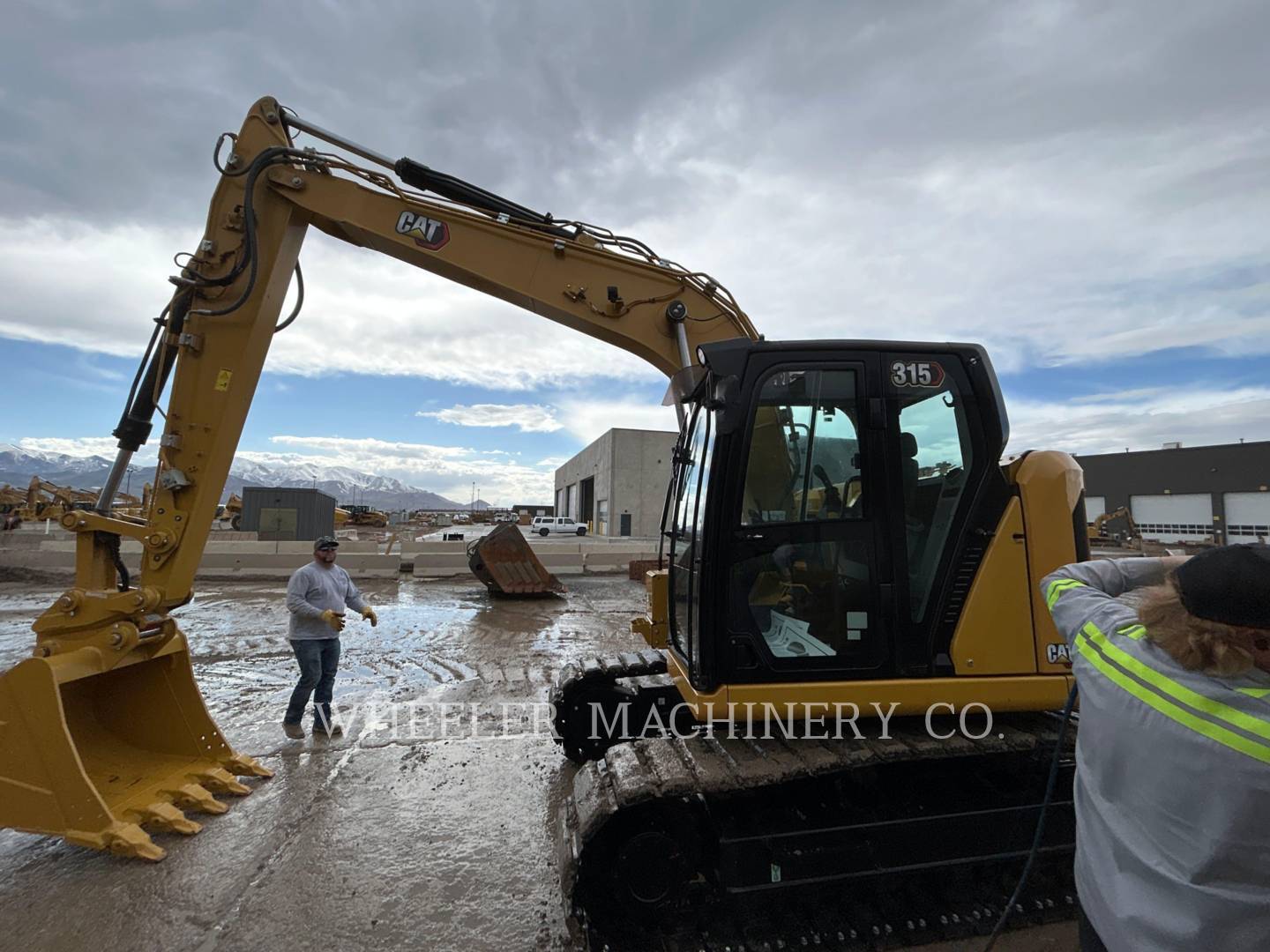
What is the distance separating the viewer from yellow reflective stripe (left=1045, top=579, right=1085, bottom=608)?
195cm

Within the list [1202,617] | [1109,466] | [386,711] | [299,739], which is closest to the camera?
[1202,617]

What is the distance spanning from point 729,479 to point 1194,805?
1.86 m

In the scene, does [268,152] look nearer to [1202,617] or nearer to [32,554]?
[1202,617]

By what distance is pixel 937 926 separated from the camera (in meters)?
2.91

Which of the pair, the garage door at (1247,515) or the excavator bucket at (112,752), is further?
the garage door at (1247,515)

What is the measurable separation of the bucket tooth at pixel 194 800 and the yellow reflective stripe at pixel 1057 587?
4.46 m

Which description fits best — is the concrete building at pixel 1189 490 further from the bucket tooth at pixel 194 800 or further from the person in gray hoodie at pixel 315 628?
the bucket tooth at pixel 194 800

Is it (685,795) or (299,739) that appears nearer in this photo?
(685,795)

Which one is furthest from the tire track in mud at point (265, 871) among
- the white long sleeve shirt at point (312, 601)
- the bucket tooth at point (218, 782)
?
the white long sleeve shirt at point (312, 601)

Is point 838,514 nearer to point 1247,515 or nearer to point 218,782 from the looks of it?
point 218,782

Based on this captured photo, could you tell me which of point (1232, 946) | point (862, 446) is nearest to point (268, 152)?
point (862, 446)

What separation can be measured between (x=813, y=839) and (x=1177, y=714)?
6.04ft

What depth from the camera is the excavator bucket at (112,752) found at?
329 cm

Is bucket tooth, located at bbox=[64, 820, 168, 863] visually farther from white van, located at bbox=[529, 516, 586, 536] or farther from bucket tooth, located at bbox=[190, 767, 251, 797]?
white van, located at bbox=[529, 516, 586, 536]
